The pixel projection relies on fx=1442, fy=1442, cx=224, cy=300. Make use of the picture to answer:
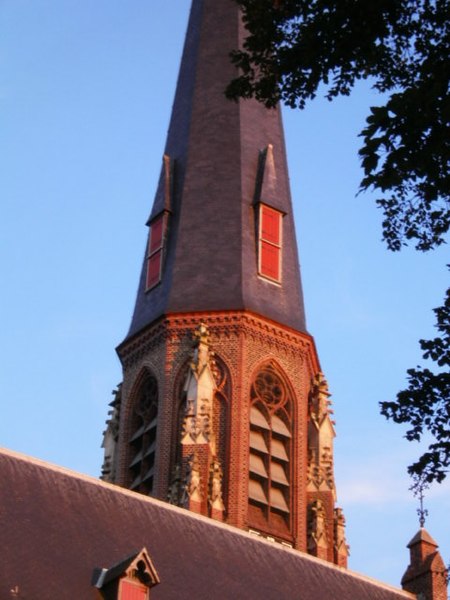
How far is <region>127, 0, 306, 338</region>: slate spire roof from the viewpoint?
3853cm

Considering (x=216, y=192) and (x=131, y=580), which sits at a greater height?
(x=216, y=192)

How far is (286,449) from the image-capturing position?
37.4 m

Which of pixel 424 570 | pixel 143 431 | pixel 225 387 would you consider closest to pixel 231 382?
pixel 225 387

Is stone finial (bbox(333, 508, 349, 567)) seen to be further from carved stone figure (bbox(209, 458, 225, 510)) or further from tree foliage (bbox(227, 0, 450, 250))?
tree foliage (bbox(227, 0, 450, 250))

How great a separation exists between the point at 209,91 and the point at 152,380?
9.29m

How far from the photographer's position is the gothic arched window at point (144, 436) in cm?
3706

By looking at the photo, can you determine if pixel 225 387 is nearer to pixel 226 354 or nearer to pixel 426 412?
pixel 226 354

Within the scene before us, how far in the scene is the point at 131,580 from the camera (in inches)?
954

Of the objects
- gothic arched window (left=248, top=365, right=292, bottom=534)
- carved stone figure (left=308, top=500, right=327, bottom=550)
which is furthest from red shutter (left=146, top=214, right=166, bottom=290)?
carved stone figure (left=308, top=500, right=327, bottom=550)

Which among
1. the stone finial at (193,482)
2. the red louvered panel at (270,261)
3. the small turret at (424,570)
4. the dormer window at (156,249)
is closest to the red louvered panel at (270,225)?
the red louvered panel at (270,261)

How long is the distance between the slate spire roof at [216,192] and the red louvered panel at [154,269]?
0.24 meters

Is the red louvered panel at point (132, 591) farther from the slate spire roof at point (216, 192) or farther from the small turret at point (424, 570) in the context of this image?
the slate spire roof at point (216, 192)

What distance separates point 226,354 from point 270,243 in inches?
163

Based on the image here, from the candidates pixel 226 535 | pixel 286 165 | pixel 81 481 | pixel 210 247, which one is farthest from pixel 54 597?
pixel 286 165
